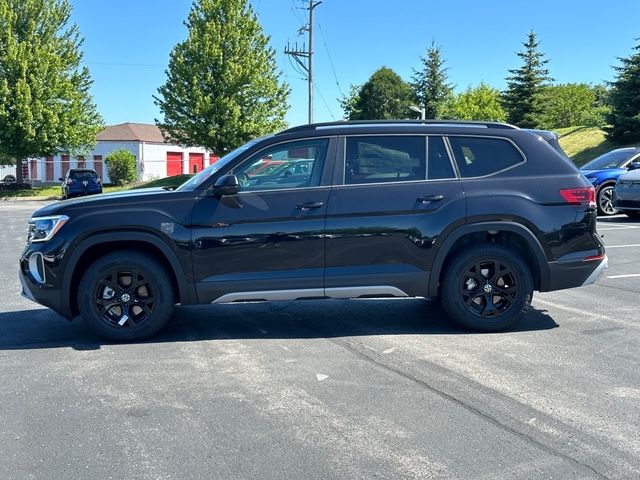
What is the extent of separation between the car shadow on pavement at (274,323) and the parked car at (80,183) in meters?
26.1

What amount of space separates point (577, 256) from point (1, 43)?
36.1 metres

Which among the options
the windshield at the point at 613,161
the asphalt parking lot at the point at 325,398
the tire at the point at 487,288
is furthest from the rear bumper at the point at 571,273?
the windshield at the point at 613,161

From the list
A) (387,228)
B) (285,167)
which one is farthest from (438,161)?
(285,167)

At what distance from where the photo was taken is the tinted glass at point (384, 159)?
5.71 metres

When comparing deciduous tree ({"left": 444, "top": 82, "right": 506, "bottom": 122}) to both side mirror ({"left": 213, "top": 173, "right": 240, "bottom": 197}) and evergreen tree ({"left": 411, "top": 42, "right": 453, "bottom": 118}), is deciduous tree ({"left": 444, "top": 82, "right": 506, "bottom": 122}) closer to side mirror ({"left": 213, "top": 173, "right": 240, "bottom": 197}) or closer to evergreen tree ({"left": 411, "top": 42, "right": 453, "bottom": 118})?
evergreen tree ({"left": 411, "top": 42, "right": 453, "bottom": 118})

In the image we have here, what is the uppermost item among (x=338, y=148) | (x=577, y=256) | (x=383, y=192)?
(x=338, y=148)

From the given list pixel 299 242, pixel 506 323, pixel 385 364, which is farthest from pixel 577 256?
pixel 299 242

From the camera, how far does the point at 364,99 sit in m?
61.4

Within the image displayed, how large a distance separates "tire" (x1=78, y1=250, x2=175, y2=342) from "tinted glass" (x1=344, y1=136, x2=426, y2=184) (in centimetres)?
196

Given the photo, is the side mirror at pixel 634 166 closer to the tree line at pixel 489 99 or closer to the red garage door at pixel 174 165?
the tree line at pixel 489 99

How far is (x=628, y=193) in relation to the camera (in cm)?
1448

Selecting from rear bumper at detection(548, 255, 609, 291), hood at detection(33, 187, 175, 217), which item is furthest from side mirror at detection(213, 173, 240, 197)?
rear bumper at detection(548, 255, 609, 291)

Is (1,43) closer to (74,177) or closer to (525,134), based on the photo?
(74,177)

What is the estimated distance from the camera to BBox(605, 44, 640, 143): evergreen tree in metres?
30.0
